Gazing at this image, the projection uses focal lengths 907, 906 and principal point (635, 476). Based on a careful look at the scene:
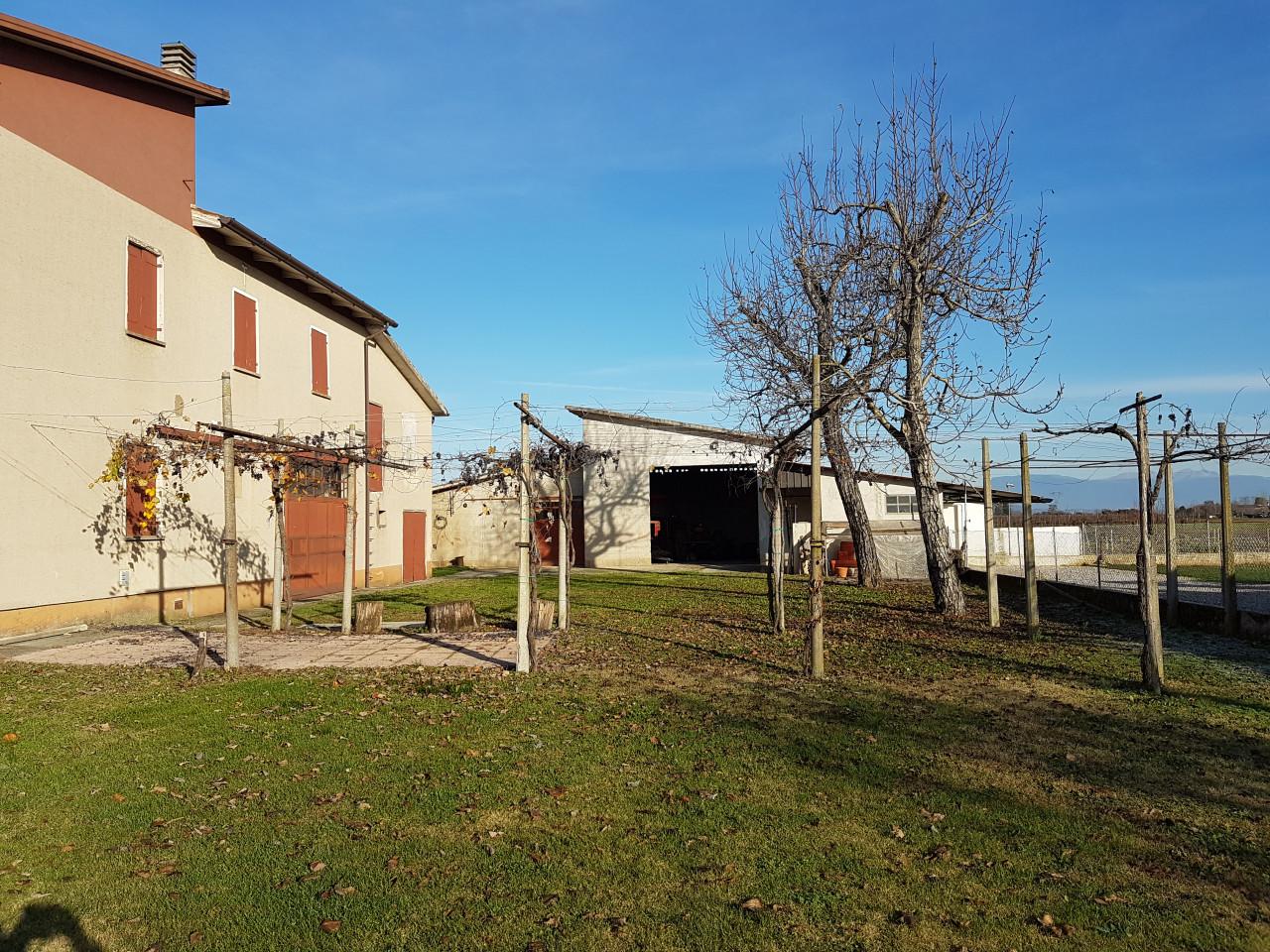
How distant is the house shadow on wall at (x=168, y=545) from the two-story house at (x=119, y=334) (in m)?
0.03

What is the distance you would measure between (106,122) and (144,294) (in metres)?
2.57

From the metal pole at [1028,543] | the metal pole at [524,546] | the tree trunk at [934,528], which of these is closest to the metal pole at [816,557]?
the metal pole at [524,546]

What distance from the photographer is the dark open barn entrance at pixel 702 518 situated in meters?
35.6

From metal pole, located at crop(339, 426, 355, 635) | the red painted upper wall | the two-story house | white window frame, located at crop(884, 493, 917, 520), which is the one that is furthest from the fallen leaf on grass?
white window frame, located at crop(884, 493, 917, 520)

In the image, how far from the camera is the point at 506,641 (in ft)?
40.5

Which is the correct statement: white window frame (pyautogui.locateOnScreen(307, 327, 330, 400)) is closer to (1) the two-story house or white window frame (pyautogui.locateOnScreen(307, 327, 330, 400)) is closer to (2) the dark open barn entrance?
(1) the two-story house

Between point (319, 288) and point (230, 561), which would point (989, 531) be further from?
point (319, 288)

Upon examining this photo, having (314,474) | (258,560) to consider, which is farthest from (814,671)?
(258,560)

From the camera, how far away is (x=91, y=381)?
1305cm

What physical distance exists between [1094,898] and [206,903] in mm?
3990

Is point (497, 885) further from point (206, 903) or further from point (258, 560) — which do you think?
point (258, 560)

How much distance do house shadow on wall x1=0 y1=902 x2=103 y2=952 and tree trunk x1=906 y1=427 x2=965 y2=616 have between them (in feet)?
43.2

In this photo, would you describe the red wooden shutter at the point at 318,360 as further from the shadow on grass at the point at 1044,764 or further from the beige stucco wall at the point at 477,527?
the shadow on grass at the point at 1044,764

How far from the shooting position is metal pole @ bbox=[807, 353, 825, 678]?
30.6ft
